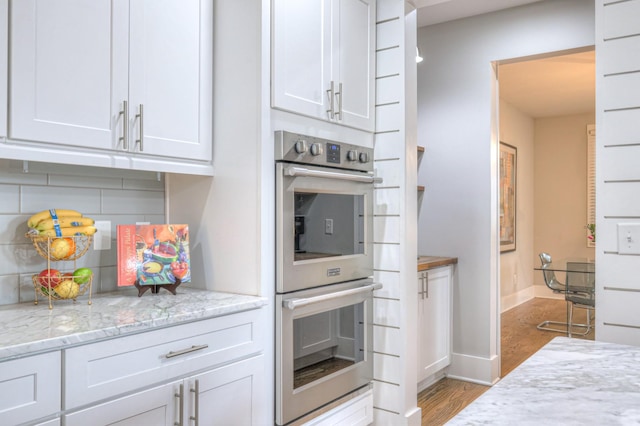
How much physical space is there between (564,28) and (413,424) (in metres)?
2.61

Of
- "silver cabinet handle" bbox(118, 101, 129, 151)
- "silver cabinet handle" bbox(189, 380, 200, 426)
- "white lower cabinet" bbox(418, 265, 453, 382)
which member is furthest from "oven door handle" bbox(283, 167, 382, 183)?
"white lower cabinet" bbox(418, 265, 453, 382)

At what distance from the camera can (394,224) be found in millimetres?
2500

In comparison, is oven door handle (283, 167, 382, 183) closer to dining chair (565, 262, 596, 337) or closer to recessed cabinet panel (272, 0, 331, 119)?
recessed cabinet panel (272, 0, 331, 119)

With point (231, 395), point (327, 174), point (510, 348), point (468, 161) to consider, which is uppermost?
point (468, 161)

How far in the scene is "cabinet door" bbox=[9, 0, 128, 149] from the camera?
147 cm

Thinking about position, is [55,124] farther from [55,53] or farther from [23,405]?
[23,405]

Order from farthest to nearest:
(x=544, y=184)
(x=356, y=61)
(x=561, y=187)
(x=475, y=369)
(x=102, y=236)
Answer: (x=544, y=184) < (x=561, y=187) < (x=475, y=369) < (x=356, y=61) < (x=102, y=236)

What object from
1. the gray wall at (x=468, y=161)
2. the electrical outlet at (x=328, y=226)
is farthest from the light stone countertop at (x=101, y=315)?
the gray wall at (x=468, y=161)

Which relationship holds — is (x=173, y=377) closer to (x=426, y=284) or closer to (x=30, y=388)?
(x=30, y=388)

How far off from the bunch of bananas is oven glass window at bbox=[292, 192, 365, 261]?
2.61 feet

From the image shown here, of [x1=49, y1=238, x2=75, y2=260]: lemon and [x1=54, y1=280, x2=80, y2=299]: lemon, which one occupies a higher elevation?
[x1=49, y1=238, x2=75, y2=260]: lemon

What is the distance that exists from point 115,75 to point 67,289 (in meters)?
0.76

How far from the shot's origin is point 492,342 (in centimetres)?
346

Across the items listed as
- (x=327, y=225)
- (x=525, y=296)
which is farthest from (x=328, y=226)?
(x=525, y=296)
